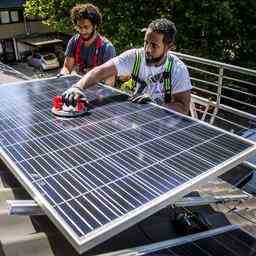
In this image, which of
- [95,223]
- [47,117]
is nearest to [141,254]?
[95,223]

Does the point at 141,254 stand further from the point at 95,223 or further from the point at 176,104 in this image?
the point at 176,104

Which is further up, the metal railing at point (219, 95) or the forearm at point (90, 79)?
the forearm at point (90, 79)

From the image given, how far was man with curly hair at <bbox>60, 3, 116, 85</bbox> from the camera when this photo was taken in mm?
5473

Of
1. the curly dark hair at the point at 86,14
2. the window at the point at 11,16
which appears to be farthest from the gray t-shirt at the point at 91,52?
the window at the point at 11,16

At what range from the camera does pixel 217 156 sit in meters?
3.15

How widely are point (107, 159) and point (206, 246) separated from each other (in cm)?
110

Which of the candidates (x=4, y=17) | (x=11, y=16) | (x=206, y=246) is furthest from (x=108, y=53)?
(x=11, y=16)

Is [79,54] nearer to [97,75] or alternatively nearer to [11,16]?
[97,75]

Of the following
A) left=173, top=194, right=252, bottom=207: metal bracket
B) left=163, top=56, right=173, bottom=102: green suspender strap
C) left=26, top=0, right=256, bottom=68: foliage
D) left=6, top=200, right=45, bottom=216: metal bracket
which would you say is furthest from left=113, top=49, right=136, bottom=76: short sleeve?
left=26, top=0, right=256, bottom=68: foliage

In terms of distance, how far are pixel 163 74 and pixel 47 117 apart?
1.46 metres

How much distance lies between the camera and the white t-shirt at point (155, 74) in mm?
4566

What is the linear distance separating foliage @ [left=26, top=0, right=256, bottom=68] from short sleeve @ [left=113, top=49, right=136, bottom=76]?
11.5m

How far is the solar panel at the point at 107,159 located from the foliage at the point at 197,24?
485 inches

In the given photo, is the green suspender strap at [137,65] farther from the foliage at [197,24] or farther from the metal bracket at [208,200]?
the foliage at [197,24]
